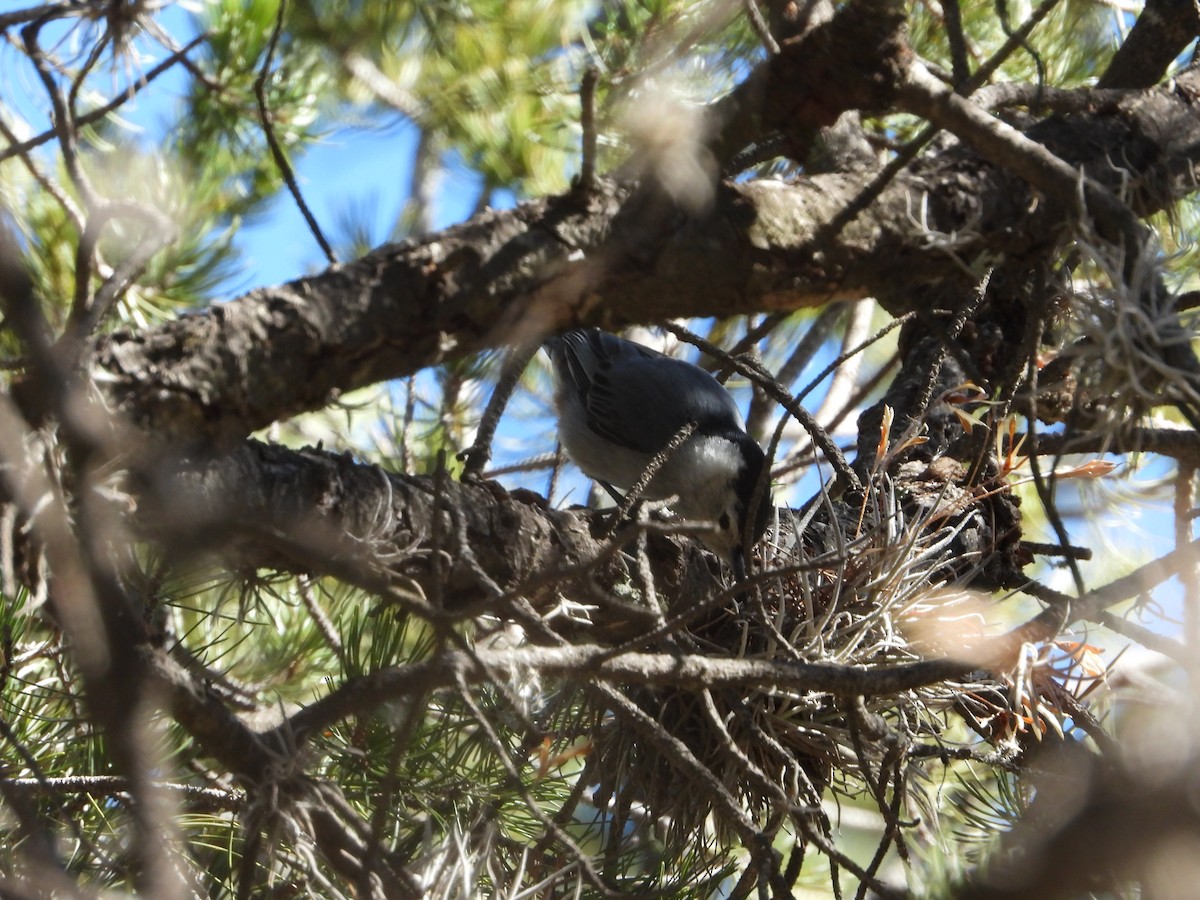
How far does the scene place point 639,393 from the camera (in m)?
3.19

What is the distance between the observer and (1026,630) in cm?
160

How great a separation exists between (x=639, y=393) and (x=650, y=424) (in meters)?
0.15

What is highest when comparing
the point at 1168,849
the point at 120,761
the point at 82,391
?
the point at 82,391

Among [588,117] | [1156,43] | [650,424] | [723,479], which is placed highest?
[1156,43]

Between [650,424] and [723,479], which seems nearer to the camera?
[723,479]

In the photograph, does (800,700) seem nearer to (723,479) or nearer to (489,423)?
(489,423)

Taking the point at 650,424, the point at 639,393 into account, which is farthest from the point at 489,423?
the point at 639,393

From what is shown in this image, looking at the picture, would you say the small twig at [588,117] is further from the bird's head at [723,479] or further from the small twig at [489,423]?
the bird's head at [723,479]

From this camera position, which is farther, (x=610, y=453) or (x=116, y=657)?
(x=610, y=453)

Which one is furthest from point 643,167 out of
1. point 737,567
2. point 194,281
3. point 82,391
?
point 194,281

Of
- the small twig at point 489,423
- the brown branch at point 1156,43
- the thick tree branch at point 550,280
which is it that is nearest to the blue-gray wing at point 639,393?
the small twig at point 489,423

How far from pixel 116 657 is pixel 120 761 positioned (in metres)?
0.08

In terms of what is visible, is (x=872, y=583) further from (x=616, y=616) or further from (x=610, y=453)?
(x=610, y=453)

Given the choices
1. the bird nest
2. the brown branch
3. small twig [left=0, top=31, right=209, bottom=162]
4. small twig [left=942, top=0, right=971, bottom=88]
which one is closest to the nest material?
the bird nest
